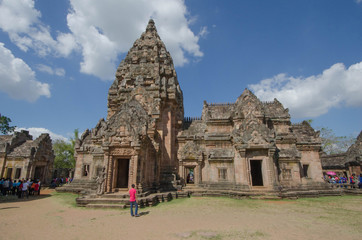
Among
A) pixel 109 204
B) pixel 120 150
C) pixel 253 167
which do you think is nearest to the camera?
pixel 109 204

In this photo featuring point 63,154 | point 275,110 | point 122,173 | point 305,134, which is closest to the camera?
point 122,173

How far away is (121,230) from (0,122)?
132 feet

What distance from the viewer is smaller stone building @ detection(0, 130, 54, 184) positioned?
2341 centimetres

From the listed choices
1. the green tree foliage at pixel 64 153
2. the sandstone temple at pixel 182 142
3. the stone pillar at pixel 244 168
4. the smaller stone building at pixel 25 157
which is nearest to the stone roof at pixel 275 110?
the sandstone temple at pixel 182 142

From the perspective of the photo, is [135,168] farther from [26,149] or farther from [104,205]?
[26,149]

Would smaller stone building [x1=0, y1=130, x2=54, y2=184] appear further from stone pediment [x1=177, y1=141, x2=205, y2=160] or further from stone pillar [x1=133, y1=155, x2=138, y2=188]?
stone pediment [x1=177, y1=141, x2=205, y2=160]

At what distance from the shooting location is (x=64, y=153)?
4081 cm

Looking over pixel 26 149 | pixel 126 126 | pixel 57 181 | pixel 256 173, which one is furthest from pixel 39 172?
pixel 256 173

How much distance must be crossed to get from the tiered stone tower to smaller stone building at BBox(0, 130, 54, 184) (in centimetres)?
909

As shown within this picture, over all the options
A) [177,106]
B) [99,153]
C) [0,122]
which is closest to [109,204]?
[99,153]

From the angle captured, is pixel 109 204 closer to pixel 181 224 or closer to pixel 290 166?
pixel 181 224

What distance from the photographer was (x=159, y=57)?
21.4 metres

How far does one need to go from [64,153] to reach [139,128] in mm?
35994

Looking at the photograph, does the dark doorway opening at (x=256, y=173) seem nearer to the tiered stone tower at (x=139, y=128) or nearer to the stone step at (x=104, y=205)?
the tiered stone tower at (x=139, y=128)
